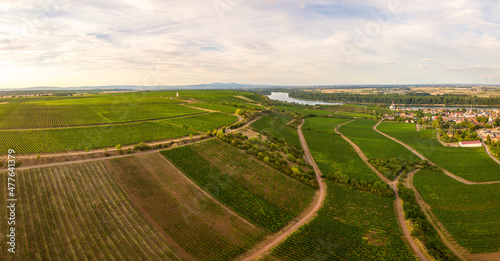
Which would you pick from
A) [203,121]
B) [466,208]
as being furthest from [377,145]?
[203,121]

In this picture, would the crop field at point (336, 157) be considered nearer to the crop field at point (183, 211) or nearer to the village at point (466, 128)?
the crop field at point (183, 211)

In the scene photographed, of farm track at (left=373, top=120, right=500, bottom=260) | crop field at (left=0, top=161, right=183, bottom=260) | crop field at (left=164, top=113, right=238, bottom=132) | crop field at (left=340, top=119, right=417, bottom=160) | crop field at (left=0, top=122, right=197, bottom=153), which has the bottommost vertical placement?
farm track at (left=373, top=120, right=500, bottom=260)

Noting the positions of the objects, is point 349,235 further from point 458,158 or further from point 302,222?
point 458,158

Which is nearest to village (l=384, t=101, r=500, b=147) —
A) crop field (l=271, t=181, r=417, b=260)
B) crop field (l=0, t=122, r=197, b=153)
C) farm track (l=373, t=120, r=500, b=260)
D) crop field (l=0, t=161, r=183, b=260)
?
farm track (l=373, t=120, r=500, b=260)

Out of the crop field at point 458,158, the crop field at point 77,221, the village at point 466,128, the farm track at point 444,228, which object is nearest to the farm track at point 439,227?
the farm track at point 444,228

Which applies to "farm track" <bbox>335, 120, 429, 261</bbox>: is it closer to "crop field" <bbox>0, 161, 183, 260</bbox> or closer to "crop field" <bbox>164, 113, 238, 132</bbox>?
"crop field" <bbox>0, 161, 183, 260</bbox>
